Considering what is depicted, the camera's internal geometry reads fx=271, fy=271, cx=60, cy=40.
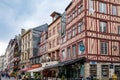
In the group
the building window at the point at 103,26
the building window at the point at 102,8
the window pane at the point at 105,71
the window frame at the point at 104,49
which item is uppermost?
the building window at the point at 102,8

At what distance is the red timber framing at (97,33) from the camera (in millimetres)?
33312

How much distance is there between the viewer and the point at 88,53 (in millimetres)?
32719

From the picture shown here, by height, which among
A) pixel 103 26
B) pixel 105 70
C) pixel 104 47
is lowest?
pixel 105 70

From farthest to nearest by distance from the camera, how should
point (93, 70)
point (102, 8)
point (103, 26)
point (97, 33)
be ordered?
point (102, 8)
point (103, 26)
point (97, 33)
point (93, 70)

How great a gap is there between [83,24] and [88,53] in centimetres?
389

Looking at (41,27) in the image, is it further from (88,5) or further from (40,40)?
(88,5)

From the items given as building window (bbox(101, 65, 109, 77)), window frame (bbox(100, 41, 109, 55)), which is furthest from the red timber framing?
building window (bbox(101, 65, 109, 77))

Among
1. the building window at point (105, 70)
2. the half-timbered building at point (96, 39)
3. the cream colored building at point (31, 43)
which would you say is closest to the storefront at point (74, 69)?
the half-timbered building at point (96, 39)

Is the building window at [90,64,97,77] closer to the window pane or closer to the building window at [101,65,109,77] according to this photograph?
the building window at [101,65,109,77]

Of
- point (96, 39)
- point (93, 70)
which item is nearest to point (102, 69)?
point (93, 70)

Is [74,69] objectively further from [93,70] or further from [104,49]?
[104,49]

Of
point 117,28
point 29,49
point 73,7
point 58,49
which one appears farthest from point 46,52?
point 117,28

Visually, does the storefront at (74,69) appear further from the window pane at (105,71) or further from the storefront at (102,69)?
the window pane at (105,71)

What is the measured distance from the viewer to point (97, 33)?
34.2m
